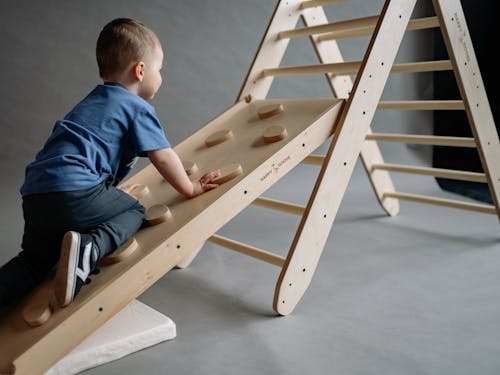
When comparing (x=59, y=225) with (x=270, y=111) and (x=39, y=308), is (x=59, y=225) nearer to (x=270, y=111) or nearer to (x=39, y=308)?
(x=39, y=308)

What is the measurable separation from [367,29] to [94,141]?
1442mm

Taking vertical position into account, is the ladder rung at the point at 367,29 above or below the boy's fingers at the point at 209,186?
above

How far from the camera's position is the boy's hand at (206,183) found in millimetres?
1889

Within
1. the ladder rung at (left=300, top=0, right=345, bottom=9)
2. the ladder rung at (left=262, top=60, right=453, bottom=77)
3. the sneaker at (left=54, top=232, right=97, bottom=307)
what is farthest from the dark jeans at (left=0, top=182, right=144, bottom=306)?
the ladder rung at (left=300, top=0, right=345, bottom=9)

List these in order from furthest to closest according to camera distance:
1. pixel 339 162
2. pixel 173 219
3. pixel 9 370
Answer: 1. pixel 339 162
2. pixel 173 219
3. pixel 9 370

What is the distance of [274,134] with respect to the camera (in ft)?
6.63

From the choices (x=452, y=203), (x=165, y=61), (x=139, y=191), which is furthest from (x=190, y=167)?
(x=165, y=61)

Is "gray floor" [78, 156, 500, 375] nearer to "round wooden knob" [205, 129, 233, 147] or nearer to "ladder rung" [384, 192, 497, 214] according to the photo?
"ladder rung" [384, 192, 497, 214]

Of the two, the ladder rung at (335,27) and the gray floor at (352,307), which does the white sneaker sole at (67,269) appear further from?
the ladder rung at (335,27)

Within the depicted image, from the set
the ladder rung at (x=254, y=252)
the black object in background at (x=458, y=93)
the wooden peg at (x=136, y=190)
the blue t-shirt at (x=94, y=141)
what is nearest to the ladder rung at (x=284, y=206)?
the ladder rung at (x=254, y=252)

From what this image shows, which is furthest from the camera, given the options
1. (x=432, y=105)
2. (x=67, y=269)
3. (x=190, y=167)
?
(x=432, y=105)

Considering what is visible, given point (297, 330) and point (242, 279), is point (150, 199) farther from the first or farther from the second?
point (297, 330)

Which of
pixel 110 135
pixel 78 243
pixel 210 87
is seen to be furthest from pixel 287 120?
pixel 210 87

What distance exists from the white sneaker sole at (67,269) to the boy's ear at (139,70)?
22.5 inches
